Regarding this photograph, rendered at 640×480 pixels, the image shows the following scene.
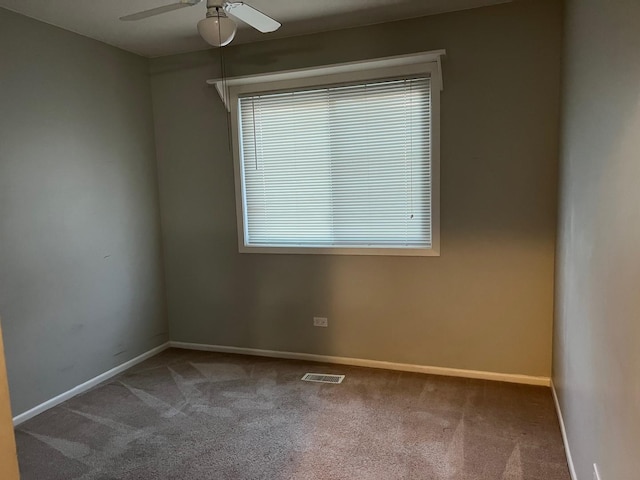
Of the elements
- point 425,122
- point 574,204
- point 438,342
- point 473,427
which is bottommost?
point 473,427

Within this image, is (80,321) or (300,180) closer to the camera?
(80,321)

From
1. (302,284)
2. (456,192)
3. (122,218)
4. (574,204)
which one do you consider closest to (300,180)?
(302,284)

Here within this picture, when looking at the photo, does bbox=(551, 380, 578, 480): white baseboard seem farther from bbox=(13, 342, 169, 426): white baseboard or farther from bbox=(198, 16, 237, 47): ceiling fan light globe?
bbox=(13, 342, 169, 426): white baseboard

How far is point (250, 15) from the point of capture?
7.63ft

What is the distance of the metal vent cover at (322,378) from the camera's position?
3.39 metres

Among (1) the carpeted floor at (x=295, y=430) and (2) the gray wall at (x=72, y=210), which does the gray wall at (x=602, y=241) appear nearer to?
(1) the carpeted floor at (x=295, y=430)

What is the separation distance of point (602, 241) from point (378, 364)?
224 cm

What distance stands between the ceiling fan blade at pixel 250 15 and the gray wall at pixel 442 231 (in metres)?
1.10

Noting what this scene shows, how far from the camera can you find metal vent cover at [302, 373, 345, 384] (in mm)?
3393

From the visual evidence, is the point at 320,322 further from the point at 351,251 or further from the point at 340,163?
the point at 340,163

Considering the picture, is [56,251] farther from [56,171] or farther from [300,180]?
[300,180]

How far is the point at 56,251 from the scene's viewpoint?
3.17 m

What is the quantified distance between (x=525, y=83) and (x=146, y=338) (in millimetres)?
3636

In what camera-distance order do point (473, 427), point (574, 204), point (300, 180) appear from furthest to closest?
1. point (300, 180)
2. point (473, 427)
3. point (574, 204)
